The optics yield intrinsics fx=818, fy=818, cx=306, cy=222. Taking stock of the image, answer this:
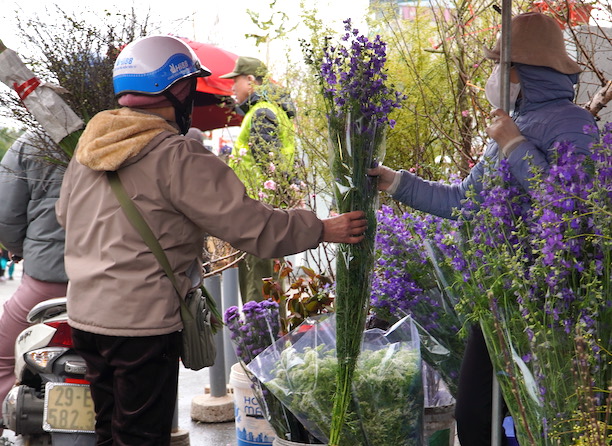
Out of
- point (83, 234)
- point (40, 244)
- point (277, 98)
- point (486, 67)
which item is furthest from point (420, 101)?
point (83, 234)

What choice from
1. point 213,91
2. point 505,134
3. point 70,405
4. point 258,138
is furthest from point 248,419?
point 213,91

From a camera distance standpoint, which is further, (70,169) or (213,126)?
(213,126)

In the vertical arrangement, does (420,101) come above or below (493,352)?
above

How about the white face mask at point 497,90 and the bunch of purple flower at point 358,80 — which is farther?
the white face mask at point 497,90

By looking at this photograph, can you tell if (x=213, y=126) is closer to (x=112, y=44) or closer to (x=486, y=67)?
(x=486, y=67)

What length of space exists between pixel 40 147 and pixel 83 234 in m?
1.06

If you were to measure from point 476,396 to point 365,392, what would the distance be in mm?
459

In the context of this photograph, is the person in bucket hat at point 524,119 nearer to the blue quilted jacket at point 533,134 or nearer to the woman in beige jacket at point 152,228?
the blue quilted jacket at point 533,134

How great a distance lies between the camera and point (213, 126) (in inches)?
354

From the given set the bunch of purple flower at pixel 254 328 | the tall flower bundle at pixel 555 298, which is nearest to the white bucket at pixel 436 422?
the bunch of purple flower at pixel 254 328

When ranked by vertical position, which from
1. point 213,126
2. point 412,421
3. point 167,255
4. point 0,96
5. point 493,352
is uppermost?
point 213,126

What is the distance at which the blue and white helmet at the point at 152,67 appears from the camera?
3.15m

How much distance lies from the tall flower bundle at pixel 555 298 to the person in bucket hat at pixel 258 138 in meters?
3.23

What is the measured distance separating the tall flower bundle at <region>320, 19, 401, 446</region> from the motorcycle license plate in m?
1.07
